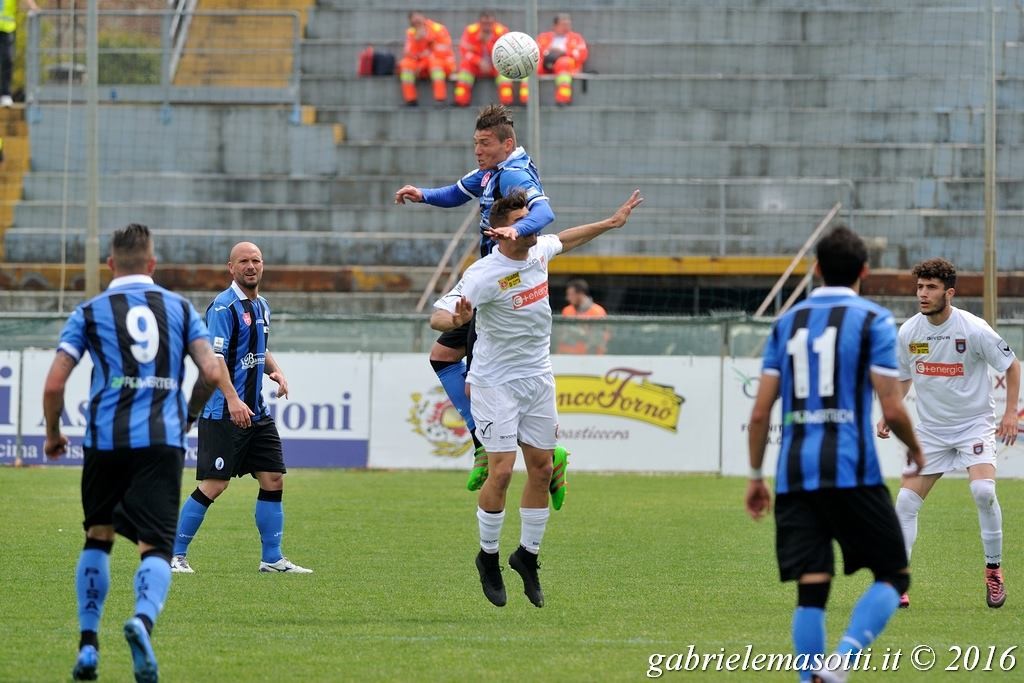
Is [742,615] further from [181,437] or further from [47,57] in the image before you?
[47,57]

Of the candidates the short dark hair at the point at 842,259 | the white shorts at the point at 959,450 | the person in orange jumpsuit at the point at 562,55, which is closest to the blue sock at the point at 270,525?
the white shorts at the point at 959,450

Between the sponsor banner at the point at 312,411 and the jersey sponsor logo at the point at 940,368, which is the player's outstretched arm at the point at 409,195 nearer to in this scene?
the jersey sponsor logo at the point at 940,368

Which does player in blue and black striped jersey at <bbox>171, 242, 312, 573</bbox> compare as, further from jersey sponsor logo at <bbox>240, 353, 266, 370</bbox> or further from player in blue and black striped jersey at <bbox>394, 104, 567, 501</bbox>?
player in blue and black striped jersey at <bbox>394, 104, 567, 501</bbox>

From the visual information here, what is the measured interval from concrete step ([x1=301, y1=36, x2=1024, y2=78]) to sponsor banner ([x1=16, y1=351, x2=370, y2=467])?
11012 mm

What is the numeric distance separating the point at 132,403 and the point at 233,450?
4.02 metres

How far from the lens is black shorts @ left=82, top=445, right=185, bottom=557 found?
7.07m

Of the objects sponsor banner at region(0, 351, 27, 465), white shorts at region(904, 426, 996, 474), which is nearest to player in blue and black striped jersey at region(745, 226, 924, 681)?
white shorts at region(904, 426, 996, 474)

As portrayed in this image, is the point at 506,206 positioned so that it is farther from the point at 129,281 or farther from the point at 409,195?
the point at 129,281

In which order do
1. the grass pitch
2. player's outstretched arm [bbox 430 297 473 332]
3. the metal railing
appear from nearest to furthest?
the grass pitch
player's outstretched arm [bbox 430 297 473 332]
the metal railing

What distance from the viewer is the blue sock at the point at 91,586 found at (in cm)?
708

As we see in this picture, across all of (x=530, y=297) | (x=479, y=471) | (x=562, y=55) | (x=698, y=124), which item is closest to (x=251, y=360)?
(x=479, y=471)

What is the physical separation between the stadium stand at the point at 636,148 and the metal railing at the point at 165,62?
0.24m

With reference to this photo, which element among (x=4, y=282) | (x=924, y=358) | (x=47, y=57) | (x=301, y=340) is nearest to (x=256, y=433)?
(x=924, y=358)

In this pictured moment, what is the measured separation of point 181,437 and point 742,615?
3542 mm
